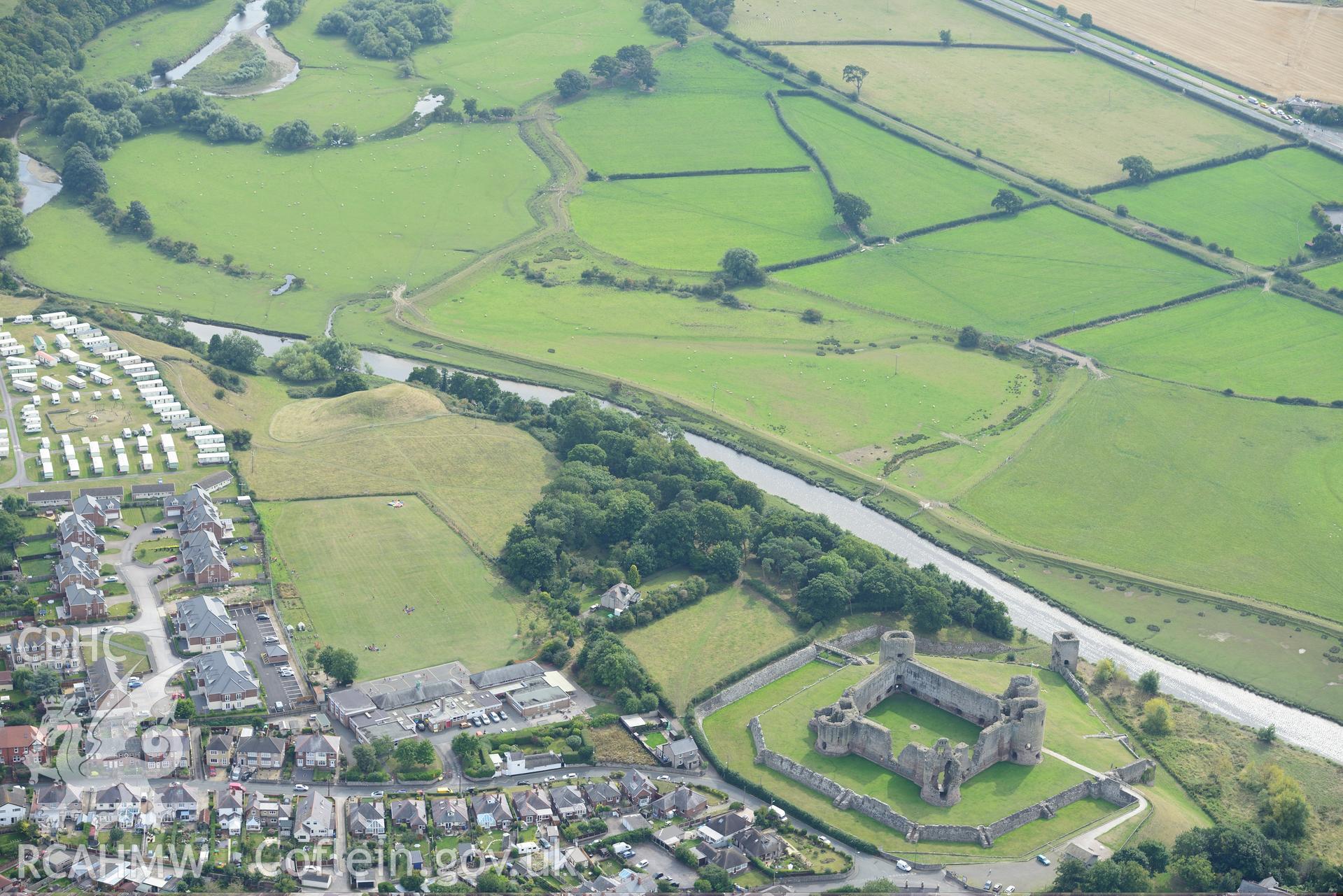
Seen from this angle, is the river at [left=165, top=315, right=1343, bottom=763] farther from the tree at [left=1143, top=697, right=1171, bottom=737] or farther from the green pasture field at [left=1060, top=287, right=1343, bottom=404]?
the green pasture field at [left=1060, top=287, right=1343, bottom=404]

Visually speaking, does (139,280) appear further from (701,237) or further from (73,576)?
(73,576)

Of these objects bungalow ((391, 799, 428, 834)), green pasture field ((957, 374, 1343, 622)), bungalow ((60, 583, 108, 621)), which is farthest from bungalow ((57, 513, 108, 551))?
green pasture field ((957, 374, 1343, 622))

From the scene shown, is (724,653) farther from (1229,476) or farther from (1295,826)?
(1229,476)

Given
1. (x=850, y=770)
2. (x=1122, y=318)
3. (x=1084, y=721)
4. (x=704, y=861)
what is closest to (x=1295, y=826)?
(x=1084, y=721)

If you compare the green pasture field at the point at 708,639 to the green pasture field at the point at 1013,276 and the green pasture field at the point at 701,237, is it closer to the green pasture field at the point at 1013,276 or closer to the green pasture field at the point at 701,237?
the green pasture field at the point at 1013,276

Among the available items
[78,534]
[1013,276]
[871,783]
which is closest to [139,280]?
[78,534]
